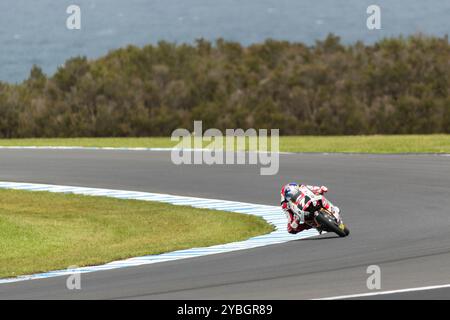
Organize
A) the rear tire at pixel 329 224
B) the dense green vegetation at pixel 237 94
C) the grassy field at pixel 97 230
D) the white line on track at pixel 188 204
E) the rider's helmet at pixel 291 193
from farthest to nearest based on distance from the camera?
the dense green vegetation at pixel 237 94 → the rider's helmet at pixel 291 193 → the rear tire at pixel 329 224 → the grassy field at pixel 97 230 → the white line on track at pixel 188 204

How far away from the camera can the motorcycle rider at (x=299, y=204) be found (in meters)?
15.2

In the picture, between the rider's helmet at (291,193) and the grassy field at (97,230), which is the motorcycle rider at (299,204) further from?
the grassy field at (97,230)

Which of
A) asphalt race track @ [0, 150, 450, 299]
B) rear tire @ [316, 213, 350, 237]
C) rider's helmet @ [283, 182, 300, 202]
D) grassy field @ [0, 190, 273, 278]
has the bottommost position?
grassy field @ [0, 190, 273, 278]

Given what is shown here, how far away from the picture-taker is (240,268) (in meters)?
12.3

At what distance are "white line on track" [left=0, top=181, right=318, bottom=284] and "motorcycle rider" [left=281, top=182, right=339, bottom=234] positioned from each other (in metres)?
0.17

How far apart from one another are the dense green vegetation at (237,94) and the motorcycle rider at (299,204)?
4537cm

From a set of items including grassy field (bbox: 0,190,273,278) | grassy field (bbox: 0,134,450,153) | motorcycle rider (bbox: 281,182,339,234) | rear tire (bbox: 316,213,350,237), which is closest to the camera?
grassy field (bbox: 0,190,273,278)

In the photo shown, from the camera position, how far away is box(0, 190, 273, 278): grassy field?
571 inches

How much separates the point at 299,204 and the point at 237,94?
52.5m

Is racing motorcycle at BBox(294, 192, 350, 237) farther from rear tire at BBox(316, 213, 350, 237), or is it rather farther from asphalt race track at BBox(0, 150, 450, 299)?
asphalt race track at BBox(0, 150, 450, 299)

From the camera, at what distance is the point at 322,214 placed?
593 inches

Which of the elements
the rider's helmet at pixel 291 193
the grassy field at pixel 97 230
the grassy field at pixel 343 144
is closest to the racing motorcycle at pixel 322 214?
the rider's helmet at pixel 291 193

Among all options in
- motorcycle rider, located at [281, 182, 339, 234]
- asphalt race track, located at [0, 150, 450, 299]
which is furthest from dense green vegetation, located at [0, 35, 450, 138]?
motorcycle rider, located at [281, 182, 339, 234]
